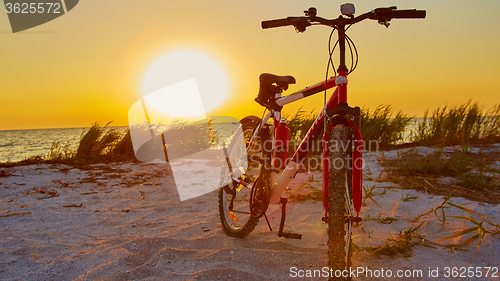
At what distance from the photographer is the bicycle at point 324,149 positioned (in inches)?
A: 60.2

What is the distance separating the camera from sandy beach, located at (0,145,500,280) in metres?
1.92

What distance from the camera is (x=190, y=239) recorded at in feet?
8.14

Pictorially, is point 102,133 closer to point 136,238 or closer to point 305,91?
point 136,238

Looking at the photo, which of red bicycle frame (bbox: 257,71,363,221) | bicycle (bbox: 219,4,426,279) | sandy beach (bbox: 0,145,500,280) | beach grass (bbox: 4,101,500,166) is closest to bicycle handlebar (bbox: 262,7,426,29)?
bicycle (bbox: 219,4,426,279)

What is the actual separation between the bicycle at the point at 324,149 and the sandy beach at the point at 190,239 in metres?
0.28

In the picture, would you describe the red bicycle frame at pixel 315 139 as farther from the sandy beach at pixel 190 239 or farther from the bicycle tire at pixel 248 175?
the sandy beach at pixel 190 239

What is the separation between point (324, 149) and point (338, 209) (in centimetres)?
41

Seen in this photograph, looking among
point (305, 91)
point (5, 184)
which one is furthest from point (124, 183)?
point (305, 91)

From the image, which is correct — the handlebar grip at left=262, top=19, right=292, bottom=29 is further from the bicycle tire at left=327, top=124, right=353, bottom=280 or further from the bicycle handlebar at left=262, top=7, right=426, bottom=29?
the bicycle tire at left=327, top=124, right=353, bottom=280

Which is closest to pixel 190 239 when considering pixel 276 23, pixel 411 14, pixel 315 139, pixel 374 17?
pixel 315 139

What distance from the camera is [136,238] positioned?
2.47 m

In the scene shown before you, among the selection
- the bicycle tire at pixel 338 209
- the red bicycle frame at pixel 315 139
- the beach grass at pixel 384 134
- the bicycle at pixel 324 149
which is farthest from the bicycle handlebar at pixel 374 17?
the beach grass at pixel 384 134

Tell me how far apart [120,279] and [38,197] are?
285 centimetres

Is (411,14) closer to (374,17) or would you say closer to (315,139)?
(374,17)
